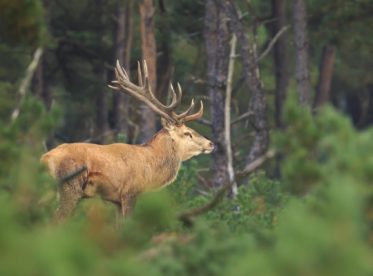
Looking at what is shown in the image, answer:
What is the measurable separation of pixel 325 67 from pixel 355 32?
43.5 feet

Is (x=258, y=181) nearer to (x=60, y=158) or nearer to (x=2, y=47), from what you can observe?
(x=60, y=158)

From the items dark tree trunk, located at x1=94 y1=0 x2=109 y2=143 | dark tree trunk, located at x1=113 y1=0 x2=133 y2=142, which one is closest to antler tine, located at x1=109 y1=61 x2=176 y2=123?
dark tree trunk, located at x1=113 y1=0 x2=133 y2=142

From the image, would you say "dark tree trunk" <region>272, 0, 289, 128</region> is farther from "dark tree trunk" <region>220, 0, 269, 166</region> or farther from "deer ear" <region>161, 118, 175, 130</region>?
"deer ear" <region>161, 118, 175, 130</region>

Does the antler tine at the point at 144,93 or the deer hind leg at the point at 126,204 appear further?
the antler tine at the point at 144,93

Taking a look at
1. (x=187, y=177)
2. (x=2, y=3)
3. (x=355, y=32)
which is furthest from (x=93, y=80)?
(x=2, y=3)

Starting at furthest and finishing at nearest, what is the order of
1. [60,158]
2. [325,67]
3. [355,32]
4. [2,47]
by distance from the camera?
1. [325,67]
2. [2,47]
3. [355,32]
4. [60,158]

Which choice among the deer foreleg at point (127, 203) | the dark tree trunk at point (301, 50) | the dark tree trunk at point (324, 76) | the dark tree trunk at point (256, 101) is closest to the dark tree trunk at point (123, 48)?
the dark tree trunk at point (301, 50)

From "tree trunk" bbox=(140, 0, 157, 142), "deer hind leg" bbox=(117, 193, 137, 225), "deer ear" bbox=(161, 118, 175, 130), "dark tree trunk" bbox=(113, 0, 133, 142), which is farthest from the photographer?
"dark tree trunk" bbox=(113, 0, 133, 142)

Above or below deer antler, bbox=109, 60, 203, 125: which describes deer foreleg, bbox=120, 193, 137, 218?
below

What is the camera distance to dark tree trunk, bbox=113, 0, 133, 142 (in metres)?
32.3

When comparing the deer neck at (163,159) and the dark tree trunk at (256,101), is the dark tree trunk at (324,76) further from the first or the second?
the deer neck at (163,159)

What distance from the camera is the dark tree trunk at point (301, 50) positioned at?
26.3 meters

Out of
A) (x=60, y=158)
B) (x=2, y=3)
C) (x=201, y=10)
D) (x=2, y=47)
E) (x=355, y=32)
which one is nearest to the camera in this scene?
(x=2, y=3)

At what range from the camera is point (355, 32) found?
86.9 feet
